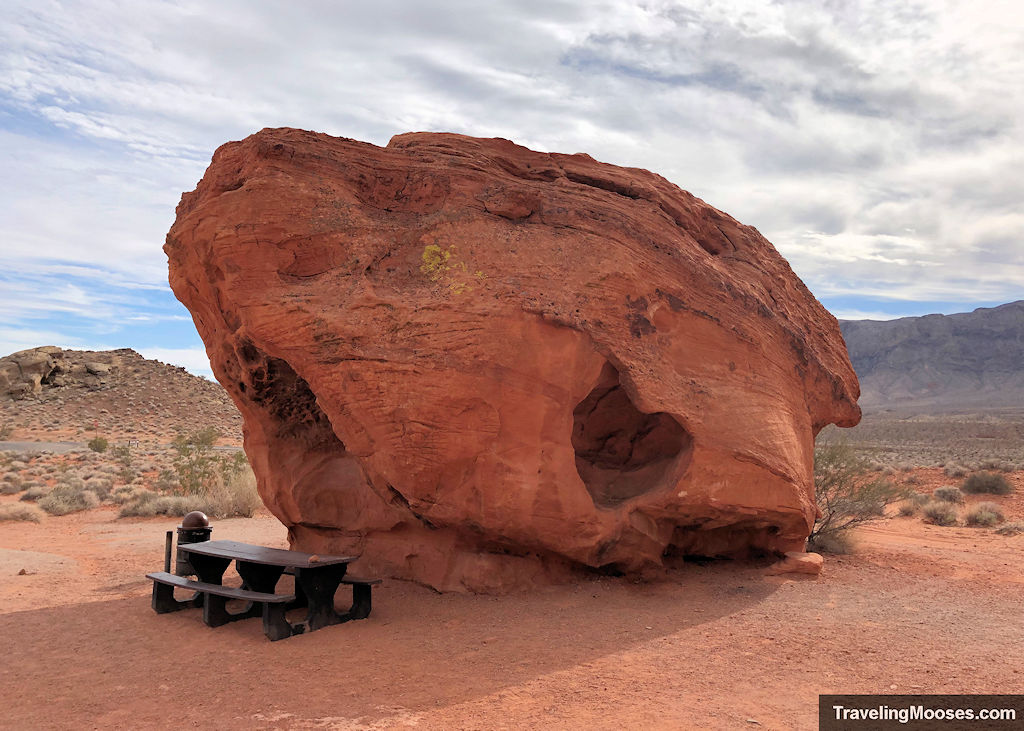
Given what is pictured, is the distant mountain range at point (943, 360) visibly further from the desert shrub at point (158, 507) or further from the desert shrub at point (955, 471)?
the desert shrub at point (158, 507)

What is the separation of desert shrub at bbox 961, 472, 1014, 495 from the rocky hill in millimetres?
35449

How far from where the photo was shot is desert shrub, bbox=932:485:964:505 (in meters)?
17.1

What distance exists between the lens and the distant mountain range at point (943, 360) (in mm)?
88562

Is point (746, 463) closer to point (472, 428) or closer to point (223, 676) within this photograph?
point (472, 428)

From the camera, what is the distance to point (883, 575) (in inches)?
311

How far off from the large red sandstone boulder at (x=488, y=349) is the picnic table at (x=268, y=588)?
895mm

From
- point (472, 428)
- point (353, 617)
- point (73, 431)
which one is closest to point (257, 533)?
point (353, 617)

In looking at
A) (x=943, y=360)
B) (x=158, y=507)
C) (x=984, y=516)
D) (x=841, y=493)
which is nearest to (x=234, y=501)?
(x=158, y=507)

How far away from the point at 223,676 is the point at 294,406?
3566 millimetres

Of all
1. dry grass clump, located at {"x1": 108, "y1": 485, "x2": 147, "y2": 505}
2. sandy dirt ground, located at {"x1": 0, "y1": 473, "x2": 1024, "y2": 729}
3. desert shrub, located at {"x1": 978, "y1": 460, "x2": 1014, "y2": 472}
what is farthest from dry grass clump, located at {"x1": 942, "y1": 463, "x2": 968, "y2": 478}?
dry grass clump, located at {"x1": 108, "y1": 485, "x2": 147, "y2": 505}

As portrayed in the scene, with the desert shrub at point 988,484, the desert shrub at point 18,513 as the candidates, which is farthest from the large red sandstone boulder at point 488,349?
the desert shrub at point 988,484

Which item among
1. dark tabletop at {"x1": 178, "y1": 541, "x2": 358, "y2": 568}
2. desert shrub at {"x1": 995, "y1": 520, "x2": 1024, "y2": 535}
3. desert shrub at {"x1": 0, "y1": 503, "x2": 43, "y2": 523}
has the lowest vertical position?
desert shrub at {"x1": 0, "y1": 503, "x2": 43, "y2": 523}

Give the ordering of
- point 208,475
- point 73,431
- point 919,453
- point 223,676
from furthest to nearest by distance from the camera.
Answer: point 73,431
point 919,453
point 208,475
point 223,676

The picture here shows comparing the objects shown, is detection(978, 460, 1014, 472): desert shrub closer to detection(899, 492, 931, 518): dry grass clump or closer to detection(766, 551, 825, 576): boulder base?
detection(899, 492, 931, 518): dry grass clump
